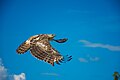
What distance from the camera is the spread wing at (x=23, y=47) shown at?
4945 millimetres

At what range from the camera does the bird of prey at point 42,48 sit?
15.8 ft

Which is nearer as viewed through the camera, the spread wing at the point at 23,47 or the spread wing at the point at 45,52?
the spread wing at the point at 45,52

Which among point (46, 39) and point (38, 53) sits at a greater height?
point (46, 39)

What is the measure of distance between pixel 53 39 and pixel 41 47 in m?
0.35

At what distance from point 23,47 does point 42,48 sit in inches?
18.1

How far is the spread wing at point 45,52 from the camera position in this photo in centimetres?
480

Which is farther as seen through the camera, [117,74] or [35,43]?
[35,43]

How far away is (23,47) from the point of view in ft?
16.2

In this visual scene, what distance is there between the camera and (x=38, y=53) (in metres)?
4.90

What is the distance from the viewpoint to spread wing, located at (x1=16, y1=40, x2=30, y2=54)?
4.95m

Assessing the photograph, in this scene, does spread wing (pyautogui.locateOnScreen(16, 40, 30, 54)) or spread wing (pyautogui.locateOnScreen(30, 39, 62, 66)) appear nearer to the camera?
spread wing (pyautogui.locateOnScreen(30, 39, 62, 66))

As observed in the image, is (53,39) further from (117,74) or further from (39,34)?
(117,74)

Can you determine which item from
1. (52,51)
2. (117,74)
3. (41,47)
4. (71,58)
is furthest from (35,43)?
(117,74)

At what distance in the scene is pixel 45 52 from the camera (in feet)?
16.1
